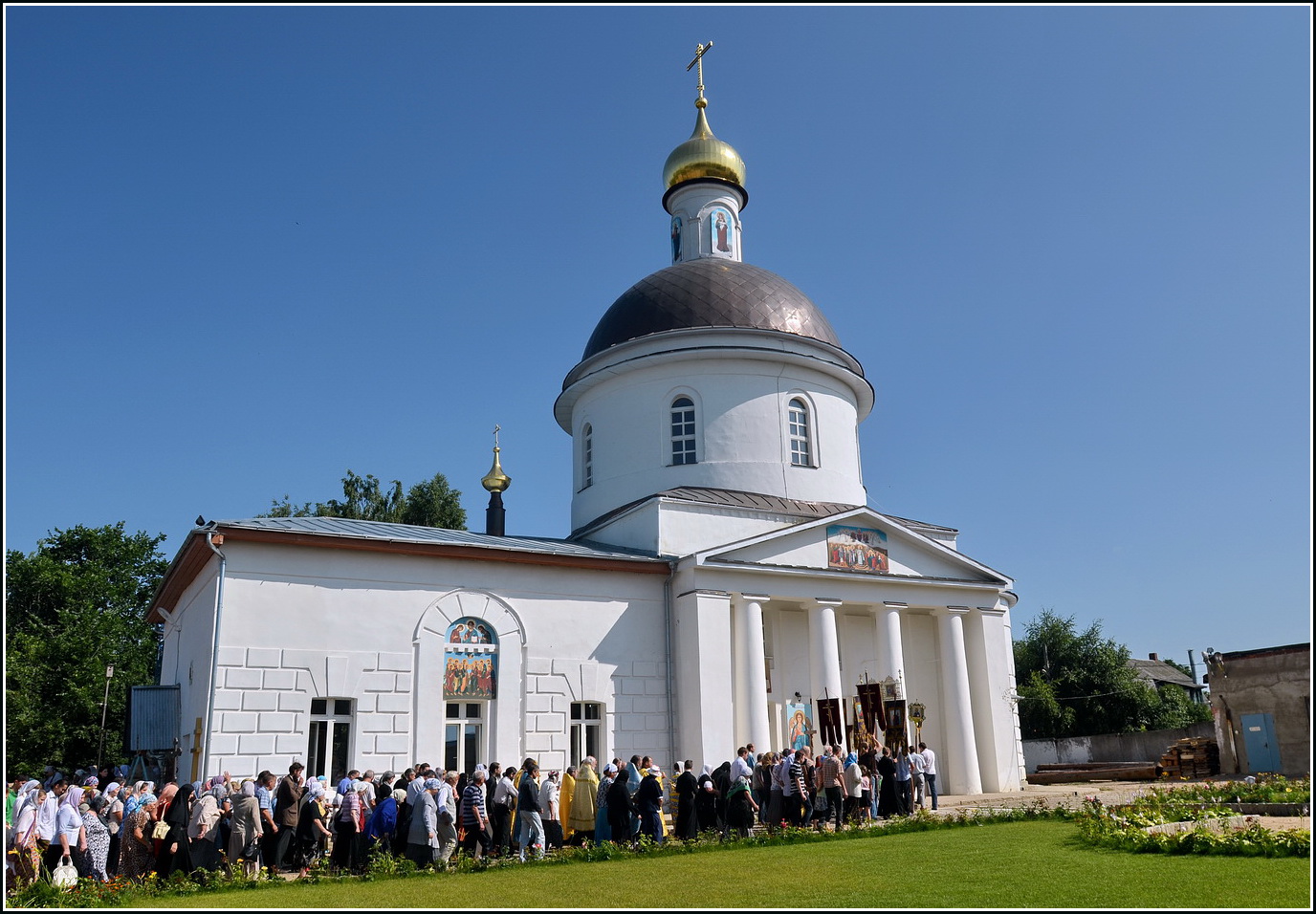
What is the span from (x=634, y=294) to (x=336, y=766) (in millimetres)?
14025

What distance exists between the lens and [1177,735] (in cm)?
3281

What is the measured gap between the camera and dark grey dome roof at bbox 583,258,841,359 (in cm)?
2530

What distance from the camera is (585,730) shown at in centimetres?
1917

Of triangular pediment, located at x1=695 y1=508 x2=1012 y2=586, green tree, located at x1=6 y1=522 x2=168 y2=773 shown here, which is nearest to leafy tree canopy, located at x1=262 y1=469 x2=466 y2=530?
green tree, located at x1=6 y1=522 x2=168 y2=773

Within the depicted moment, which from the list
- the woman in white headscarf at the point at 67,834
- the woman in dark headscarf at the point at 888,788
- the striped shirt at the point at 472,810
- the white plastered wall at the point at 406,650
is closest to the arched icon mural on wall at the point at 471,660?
the white plastered wall at the point at 406,650

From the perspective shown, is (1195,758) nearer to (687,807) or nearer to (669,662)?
(669,662)

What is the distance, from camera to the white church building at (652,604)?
1714 centimetres

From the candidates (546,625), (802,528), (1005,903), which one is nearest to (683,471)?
(802,528)

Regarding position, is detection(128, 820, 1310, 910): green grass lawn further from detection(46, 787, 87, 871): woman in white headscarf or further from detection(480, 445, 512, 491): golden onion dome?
detection(480, 445, 512, 491): golden onion dome

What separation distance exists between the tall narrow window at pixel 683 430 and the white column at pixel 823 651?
16.7 feet

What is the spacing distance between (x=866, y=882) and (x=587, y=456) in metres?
17.7

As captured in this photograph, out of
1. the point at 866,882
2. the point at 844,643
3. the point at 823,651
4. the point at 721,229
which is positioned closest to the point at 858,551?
the point at 844,643

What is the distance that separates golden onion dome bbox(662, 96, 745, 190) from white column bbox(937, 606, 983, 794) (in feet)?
44.5

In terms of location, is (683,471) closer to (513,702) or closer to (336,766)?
(513,702)
